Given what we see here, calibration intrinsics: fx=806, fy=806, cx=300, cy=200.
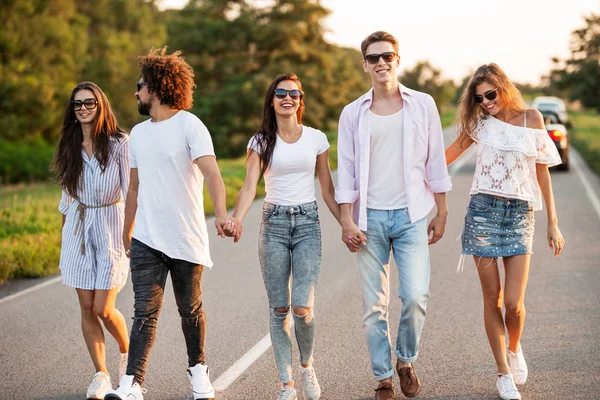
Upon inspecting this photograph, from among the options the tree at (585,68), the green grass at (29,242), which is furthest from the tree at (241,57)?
the green grass at (29,242)

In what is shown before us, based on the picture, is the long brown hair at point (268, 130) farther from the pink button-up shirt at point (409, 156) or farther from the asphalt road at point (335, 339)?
the asphalt road at point (335, 339)

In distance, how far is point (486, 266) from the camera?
4.91 meters

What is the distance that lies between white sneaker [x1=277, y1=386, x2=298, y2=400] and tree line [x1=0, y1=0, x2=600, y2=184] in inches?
1435

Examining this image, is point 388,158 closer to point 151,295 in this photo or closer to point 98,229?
point 151,295

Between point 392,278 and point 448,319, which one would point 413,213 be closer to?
point 448,319

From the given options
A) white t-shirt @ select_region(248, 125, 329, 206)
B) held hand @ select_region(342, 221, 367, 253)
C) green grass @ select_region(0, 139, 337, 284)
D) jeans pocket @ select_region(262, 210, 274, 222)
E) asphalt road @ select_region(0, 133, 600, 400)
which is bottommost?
green grass @ select_region(0, 139, 337, 284)

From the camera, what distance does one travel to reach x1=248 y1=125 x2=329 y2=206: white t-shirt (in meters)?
4.75

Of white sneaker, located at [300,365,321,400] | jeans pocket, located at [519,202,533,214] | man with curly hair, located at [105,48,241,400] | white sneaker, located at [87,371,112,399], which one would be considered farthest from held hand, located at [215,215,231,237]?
jeans pocket, located at [519,202,533,214]

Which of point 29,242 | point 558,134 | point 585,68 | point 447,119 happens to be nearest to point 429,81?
point 447,119

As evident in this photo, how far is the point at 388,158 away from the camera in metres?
4.78

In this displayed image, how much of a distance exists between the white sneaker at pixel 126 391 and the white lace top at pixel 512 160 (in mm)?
2345

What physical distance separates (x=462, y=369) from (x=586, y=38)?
151 ft

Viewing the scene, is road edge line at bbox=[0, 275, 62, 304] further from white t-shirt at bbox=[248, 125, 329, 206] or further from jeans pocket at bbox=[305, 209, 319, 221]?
jeans pocket at bbox=[305, 209, 319, 221]

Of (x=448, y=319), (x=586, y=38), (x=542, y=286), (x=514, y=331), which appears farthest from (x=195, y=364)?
(x=586, y=38)
